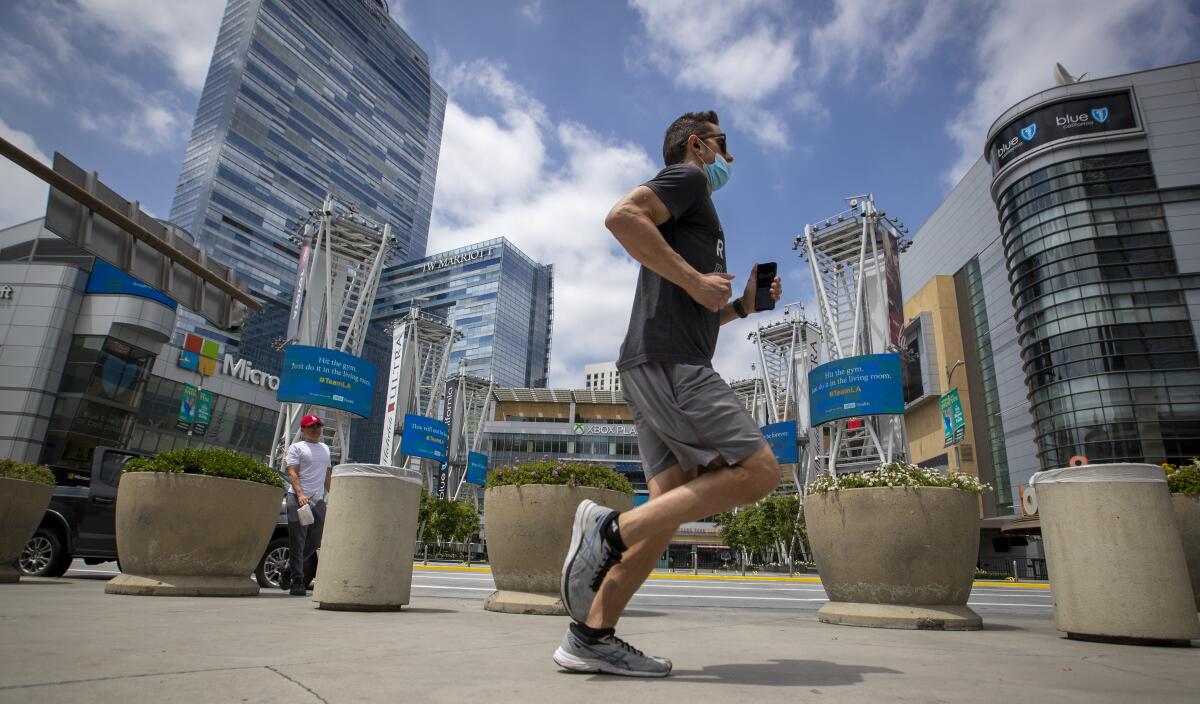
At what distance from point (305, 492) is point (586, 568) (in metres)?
5.17

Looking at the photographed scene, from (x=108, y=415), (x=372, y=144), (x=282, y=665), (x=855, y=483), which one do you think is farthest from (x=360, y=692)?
(x=372, y=144)

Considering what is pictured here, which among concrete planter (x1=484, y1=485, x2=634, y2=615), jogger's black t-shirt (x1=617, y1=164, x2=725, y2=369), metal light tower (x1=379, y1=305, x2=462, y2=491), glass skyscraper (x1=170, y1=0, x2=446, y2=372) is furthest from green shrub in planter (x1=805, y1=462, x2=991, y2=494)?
glass skyscraper (x1=170, y1=0, x2=446, y2=372)

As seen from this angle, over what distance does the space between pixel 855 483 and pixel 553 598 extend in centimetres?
234

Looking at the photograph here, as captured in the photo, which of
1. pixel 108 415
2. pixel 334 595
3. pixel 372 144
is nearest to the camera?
pixel 334 595

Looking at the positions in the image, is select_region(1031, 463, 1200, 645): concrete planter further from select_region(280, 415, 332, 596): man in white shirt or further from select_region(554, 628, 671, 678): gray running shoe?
select_region(280, 415, 332, 596): man in white shirt

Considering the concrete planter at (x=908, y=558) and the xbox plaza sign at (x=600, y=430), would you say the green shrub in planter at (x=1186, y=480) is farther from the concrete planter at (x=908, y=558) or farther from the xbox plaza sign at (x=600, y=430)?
the xbox plaza sign at (x=600, y=430)

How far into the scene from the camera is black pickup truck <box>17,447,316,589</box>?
728cm

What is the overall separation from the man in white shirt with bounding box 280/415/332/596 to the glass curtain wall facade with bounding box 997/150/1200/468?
46928 millimetres

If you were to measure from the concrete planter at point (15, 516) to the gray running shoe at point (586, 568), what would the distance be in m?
5.68

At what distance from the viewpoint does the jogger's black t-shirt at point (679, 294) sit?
2387mm

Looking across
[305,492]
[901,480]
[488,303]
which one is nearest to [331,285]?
[305,492]

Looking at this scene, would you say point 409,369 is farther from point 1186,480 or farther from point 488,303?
point 488,303

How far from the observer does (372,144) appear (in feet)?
402

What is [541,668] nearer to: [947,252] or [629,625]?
[629,625]
